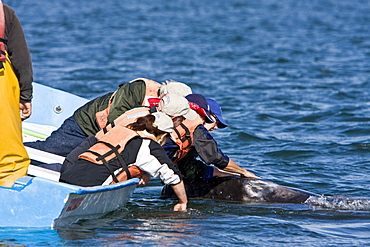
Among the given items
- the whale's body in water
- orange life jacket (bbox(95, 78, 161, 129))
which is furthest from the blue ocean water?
orange life jacket (bbox(95, 78, 161, 129))

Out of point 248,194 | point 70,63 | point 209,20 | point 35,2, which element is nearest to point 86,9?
point 35,2

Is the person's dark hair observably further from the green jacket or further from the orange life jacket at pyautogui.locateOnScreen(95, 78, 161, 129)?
the orange life jacket at pyautogui.locateOnScreen(95, 78, 161, 129)

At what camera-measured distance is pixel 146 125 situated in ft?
20.3

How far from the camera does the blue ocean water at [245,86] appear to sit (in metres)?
6.24

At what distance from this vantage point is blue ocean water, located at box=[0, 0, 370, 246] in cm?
624

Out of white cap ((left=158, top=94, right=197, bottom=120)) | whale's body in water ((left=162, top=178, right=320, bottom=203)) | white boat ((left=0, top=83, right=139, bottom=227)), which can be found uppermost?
white cap ((left=158, top=94, right=197, bottom=120))

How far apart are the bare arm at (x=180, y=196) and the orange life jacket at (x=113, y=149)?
0.45m

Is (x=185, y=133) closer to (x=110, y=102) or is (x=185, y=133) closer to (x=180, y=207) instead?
(x=180, y=207)

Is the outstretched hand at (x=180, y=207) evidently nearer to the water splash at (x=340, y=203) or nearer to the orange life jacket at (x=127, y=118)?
the orange life jacket at (x=127, y=118)

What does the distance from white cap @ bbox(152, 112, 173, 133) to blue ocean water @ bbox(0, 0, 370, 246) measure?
37.6 inches

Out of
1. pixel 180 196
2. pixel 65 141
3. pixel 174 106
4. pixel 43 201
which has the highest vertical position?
pixel 174 106

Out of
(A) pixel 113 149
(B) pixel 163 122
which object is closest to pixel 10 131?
(A) pixel 113 149

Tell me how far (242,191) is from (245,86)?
7316 millimetres

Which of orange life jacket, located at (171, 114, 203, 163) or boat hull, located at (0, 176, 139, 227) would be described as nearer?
boat hull, located at (0, 176, 139, 227)
